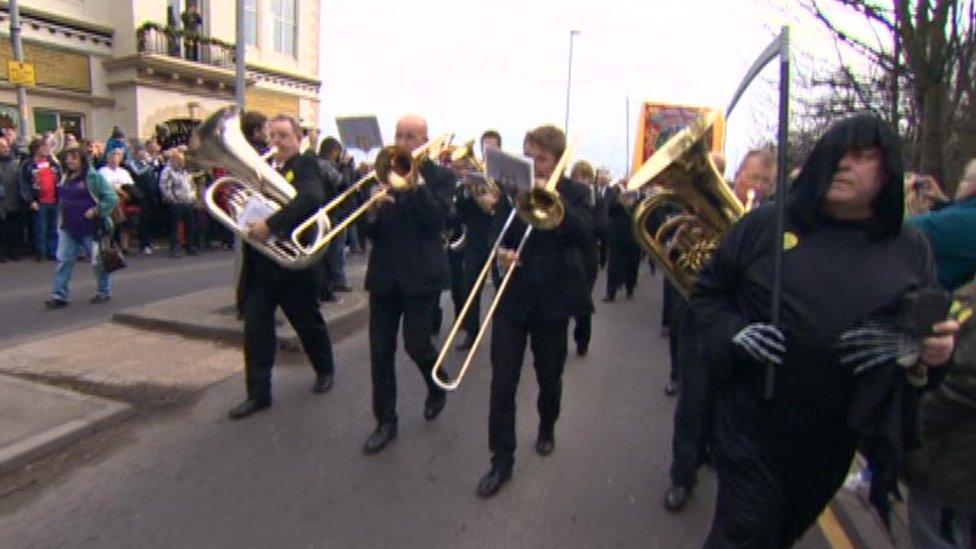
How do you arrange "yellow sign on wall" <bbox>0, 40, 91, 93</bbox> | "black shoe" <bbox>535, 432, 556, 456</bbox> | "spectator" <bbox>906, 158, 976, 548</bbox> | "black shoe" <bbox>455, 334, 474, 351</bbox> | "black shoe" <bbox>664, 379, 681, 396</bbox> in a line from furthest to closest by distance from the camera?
1. "yellow sign on wall" <bbox>0, 40, 91, 93</bbox>
2. "black shoe" <bbox>455, 334, 474, 351</bbox>
3. "black shoe" <bbox>664, 379, 681, 396</bbox>
4. "black shoe" <bbox>535, 432, 556, 456</bbox>
5. "spectator" <bbox>906, 158, 976, 548</bbox>

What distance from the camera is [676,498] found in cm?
374

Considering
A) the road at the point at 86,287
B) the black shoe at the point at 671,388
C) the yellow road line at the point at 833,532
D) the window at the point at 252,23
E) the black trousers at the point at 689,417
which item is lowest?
the yellow road line at the point at 833,532

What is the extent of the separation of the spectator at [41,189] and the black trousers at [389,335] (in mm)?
8620

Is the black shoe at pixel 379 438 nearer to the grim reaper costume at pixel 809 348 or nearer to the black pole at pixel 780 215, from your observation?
the grim reaper costume at pixel 809 348

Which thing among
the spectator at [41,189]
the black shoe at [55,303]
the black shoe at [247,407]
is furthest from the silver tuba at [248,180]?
the spectator at [41,189]

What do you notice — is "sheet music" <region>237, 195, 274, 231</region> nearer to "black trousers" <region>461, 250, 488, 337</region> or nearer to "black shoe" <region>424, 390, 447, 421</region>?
"black shoe" <region>424, 390, 447, 421</region>

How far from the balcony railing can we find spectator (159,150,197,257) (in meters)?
9.50

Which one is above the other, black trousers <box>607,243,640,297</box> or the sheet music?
the sheet music

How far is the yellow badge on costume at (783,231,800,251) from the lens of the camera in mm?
2314

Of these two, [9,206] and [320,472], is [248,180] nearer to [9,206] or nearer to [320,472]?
[320,472]

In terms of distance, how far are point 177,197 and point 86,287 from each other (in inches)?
137

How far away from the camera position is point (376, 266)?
4.36m

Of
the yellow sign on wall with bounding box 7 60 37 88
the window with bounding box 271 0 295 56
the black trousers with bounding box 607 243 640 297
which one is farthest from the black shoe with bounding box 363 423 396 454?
the window with bounding box 271 0 295 56

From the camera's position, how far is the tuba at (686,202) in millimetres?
3232
